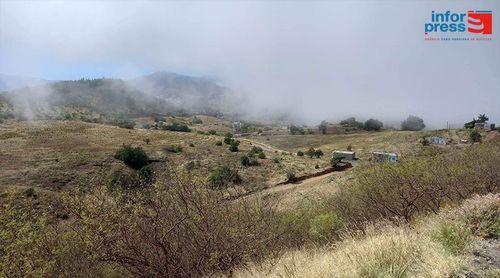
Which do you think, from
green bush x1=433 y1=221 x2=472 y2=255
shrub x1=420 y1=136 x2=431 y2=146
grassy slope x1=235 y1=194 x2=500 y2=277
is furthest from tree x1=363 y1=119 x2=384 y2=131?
green bush x1=433 y1=221 x2=472 y2=255

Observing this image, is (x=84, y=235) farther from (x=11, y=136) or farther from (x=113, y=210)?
(x=11, y=136)

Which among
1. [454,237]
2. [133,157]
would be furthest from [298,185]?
[454,237]

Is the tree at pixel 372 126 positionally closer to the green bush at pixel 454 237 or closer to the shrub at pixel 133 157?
the shrub at pixel 133 157

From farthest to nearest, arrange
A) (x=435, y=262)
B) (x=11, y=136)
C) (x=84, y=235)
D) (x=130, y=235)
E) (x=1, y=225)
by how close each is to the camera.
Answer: (x=11, y=136) < (x=130, y=235) < (x=84, y=235) < (x=1, y=225) < (x=435, y=262)

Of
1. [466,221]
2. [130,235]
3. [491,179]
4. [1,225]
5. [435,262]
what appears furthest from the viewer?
[491,179]

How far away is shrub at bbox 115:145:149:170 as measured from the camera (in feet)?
165

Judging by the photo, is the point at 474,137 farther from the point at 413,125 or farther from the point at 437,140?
the point at 413,125

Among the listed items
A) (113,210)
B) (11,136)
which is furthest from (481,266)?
(11,136)

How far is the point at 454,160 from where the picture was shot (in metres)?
18.0

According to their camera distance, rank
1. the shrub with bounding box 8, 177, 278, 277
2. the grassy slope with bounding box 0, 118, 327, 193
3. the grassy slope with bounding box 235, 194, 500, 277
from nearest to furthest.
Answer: the grassy slope with bounding box 235, 194, 500, 277
the shrub with bounding box 8, 177, 278, 277
the grassy slope with bounding box 0, 118, 327, 193

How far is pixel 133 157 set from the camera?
5056 cm

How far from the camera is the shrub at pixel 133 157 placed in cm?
5024

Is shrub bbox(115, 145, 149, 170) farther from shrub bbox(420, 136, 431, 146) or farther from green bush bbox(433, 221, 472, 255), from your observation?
green bush bbox(433, 221, 472, 255)

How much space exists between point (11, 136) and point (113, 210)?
59.9 meters
